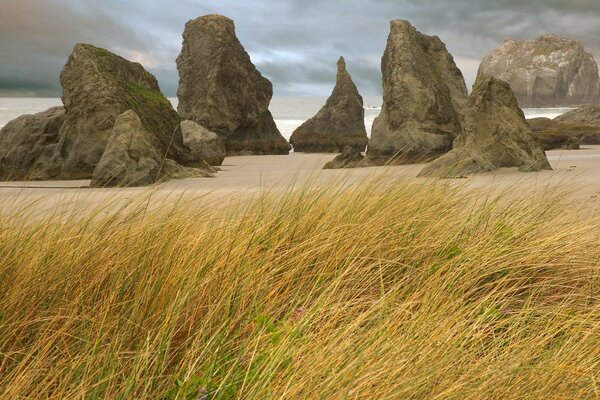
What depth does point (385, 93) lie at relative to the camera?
16.7 m

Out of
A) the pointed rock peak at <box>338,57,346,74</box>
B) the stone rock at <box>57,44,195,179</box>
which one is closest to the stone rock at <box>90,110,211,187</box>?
the stone rock at <box>57,44,195,179</box>

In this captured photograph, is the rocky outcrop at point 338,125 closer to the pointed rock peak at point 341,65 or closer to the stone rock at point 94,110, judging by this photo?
the pointed rock peak at point 341,65

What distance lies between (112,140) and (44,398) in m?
9.05

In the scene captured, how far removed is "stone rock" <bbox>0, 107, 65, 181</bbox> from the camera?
1279 centimetres

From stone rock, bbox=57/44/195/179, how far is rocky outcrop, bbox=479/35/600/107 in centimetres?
8557

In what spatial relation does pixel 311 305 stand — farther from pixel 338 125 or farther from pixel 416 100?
pixel 338 125

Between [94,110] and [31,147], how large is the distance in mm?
1955

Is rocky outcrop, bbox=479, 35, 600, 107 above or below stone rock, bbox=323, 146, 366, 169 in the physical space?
above

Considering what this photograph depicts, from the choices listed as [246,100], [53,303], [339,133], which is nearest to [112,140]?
[53,303]

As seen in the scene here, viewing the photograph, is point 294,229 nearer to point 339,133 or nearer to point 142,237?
point 142,237

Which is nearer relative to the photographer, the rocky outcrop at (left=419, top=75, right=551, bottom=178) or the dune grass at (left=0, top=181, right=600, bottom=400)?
the dune grass at (left=0, top=181, right=600, bottom=400)

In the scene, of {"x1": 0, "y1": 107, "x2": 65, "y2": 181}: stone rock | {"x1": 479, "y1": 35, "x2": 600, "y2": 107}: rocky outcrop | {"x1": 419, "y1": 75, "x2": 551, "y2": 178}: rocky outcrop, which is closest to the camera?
{"x1": 419, "y1": 75, "x2": 551, "y2": 178}: rocky outcrop

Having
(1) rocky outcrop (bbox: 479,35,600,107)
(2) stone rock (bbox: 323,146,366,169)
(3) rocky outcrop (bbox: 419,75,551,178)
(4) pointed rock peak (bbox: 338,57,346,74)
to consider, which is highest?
(1) rocky outcrop (bbox: 479,35,600,107)

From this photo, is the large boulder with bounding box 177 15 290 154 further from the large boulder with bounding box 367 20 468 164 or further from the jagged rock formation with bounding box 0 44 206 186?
the jagged rock formation with bounding box 0 44 206 186
